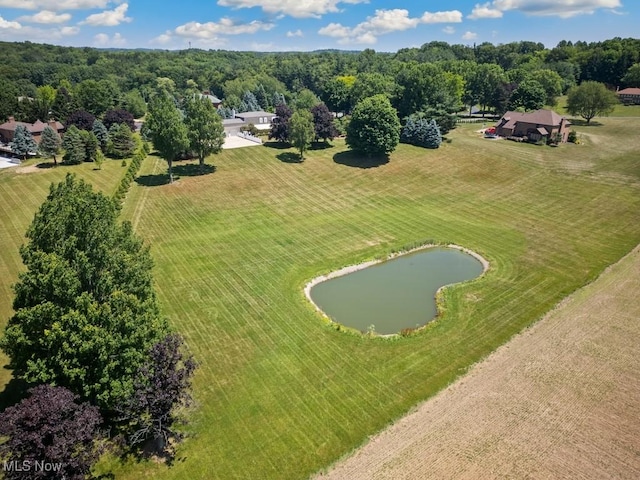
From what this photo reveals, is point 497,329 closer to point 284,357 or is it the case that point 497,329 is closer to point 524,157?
point 284,357

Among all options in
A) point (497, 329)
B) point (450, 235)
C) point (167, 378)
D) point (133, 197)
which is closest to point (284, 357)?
point (167, 378)

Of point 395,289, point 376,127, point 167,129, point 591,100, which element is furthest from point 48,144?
point 591,100

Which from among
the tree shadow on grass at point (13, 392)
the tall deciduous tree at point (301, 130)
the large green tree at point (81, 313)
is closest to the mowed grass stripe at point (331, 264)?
the tall deciduous tree at point (301, 130)

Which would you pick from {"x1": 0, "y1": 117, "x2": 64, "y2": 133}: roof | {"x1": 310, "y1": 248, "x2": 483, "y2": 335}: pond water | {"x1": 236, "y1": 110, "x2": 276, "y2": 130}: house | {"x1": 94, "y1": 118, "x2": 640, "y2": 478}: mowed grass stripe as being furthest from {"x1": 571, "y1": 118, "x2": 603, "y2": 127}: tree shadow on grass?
{"x1": 0, "y1": 117, "x2": 64, "y2": 133}: roof

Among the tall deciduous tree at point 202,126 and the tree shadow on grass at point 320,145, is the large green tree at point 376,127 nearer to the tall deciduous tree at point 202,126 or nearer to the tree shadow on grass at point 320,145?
the tree shadow on grass at point 320,145

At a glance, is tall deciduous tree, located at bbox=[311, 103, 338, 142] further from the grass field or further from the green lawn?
the green lawn
